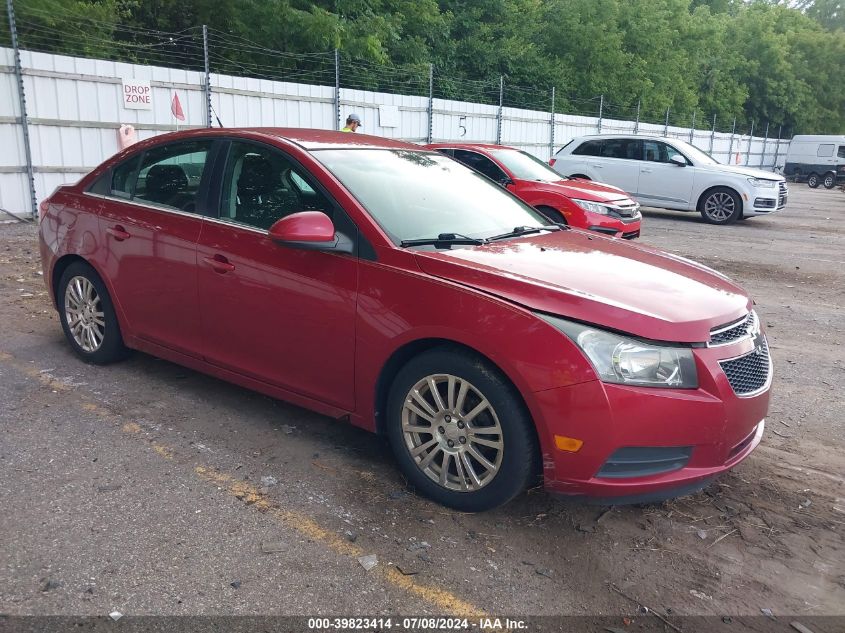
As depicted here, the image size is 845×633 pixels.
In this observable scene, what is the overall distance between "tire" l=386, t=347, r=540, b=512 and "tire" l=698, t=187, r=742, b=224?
13732mm

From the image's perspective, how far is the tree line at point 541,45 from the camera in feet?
58.0

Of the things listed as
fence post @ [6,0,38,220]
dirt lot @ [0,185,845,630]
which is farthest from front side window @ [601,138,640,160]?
dirt lot @ [0,185,845,630]

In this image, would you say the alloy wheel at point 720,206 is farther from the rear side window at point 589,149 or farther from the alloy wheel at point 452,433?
the alloy wheel at point 452,433

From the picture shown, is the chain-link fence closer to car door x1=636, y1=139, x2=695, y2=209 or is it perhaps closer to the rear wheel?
car door x1=636, y1=139, x2=695, y2=209

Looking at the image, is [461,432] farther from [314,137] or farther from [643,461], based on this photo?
[314,137]

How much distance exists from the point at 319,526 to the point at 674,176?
564 inches

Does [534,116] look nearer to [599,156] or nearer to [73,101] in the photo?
[599,156]

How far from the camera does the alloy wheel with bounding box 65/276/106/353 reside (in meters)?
5.05

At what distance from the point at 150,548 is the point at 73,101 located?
10677 mm

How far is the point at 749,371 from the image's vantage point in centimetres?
334

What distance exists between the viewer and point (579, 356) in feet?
9.84

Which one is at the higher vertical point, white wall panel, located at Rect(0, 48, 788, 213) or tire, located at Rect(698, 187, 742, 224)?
white wall panel, located at Rect(0, 48, 788, 213)

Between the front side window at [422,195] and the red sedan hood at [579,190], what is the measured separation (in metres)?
5.76

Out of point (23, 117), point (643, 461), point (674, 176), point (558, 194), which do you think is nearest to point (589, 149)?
point (674, 176)
